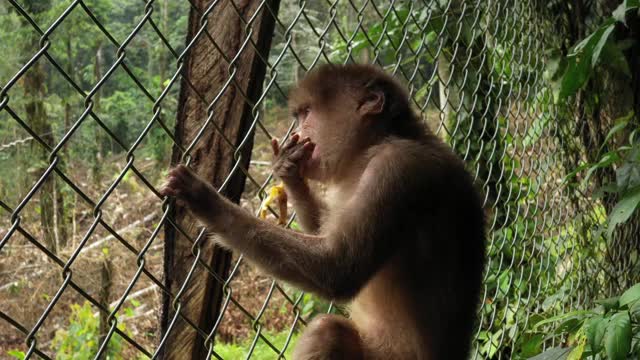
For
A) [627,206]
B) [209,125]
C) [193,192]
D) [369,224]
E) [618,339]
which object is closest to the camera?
[193,192]

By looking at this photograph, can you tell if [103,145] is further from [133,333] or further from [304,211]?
[304,211]

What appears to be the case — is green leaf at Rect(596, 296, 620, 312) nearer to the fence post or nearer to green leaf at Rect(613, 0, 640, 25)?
green leaf at Rect(613, 0, 640, 25)

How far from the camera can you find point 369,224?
7.72 feet

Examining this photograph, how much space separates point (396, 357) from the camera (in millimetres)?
2770

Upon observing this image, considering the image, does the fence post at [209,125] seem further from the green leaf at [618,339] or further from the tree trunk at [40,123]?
the tree trunk at [40,123]

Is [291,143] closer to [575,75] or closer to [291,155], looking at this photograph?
[291,155]

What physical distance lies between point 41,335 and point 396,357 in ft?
27.7

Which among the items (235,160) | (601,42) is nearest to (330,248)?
(235,160)

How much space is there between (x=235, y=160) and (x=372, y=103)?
2.70 ft

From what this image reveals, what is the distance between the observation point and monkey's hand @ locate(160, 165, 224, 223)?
2.07 metres

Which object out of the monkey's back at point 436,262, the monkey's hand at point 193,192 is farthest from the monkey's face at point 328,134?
the monkey's hand at point 193,192

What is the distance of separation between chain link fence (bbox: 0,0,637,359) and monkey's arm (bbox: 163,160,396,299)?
4.5 inches

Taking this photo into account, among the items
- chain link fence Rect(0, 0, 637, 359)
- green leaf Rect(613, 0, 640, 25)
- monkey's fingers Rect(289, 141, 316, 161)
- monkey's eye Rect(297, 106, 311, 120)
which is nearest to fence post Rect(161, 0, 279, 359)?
chain link fence Rect(0, 0, 637, 359)

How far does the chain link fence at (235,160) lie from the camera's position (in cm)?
215
